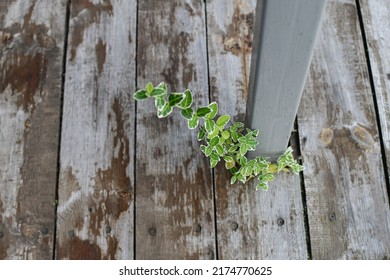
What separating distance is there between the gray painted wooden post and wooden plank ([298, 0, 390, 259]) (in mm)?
228

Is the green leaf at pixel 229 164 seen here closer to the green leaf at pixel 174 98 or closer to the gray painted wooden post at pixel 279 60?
the gray painted wooden post at pixel 279 60

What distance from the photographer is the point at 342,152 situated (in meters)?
1.54

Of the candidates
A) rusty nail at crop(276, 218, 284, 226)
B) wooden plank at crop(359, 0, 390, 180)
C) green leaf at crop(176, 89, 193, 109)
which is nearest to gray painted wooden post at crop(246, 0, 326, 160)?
green leaf at crop(176, 89, 193, 109)

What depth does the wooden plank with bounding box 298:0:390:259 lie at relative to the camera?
1451 mm

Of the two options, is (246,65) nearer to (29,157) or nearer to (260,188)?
(260,188)

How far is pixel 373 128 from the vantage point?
1.57 meters

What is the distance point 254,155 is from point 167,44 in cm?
49

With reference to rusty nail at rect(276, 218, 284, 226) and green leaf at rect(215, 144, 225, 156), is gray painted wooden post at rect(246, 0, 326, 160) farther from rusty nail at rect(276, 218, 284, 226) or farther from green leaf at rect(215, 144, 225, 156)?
rusty nail at rect(276, 218, 284, 226)

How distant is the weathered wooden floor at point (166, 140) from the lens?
57.5 inches

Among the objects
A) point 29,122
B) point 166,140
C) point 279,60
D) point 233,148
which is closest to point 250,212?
point 233,148

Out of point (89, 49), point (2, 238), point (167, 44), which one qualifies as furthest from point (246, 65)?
point (2, 238)

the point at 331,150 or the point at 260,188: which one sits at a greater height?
the point at 331,150

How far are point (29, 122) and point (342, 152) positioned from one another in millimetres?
956

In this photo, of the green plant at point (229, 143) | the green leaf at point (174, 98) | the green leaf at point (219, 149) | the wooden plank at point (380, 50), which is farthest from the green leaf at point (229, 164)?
the wooden plank at point (380, 50)
